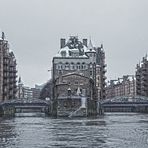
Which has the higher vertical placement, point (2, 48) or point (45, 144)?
point (2, 48)

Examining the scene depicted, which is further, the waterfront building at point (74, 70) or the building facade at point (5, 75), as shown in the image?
the waterfront building at point (74, 70)

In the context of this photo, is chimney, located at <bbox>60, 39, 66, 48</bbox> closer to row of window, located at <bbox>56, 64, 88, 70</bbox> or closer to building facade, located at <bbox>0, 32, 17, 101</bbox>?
row of window, located at <bbox>56, 64, 88, 70</bbox>

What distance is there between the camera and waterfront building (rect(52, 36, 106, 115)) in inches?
6240

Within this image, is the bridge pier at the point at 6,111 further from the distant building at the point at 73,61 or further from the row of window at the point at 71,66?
the row of window at the point at 71,66

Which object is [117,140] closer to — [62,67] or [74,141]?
[74,141]

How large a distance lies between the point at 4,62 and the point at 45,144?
112440mm

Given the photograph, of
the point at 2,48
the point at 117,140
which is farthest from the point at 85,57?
the point at 117,140

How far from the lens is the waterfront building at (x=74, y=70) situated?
158500 millimetres

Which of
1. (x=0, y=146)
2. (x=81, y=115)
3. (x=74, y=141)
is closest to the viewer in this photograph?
(x=0, y=146)

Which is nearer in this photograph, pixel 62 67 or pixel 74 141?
pixel 74 141

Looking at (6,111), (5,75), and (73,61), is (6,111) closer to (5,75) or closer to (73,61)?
(5,75)

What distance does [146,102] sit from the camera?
163625mm

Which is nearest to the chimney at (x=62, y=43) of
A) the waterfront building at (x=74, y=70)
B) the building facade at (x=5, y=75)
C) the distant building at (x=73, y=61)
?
the waterfront building at (x=74, y=70)

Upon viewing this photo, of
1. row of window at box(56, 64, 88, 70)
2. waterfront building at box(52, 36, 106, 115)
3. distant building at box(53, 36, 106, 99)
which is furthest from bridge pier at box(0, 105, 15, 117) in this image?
row of window at box(56, 64, 88, 70)
